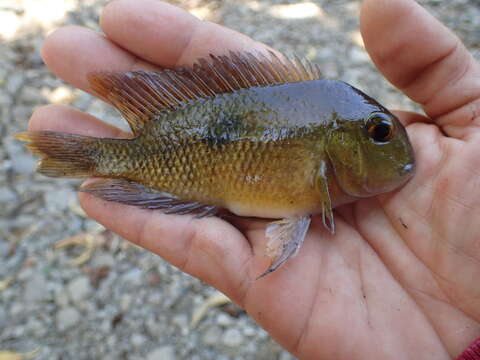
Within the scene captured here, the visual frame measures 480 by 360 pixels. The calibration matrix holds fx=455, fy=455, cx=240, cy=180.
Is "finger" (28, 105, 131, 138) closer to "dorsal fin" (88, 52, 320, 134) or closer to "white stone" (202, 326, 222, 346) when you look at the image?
"dorsal fin" (88, 52, 320, 134)

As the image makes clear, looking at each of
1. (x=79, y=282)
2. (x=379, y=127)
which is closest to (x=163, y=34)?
(x=379, y=127)

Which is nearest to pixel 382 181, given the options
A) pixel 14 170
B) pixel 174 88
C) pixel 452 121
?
pixel 452 121

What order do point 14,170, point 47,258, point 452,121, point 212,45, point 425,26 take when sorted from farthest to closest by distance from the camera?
point 14,170, point 47,258, point 212,45, point 452,121, point 425,26

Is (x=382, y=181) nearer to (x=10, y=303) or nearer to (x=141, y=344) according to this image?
(x=141, y=344)

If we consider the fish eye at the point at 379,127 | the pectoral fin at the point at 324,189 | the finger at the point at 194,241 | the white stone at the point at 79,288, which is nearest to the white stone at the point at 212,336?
the finger at the point at 194,241

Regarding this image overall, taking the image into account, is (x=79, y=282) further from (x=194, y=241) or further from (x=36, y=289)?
(x=194, y=241)
